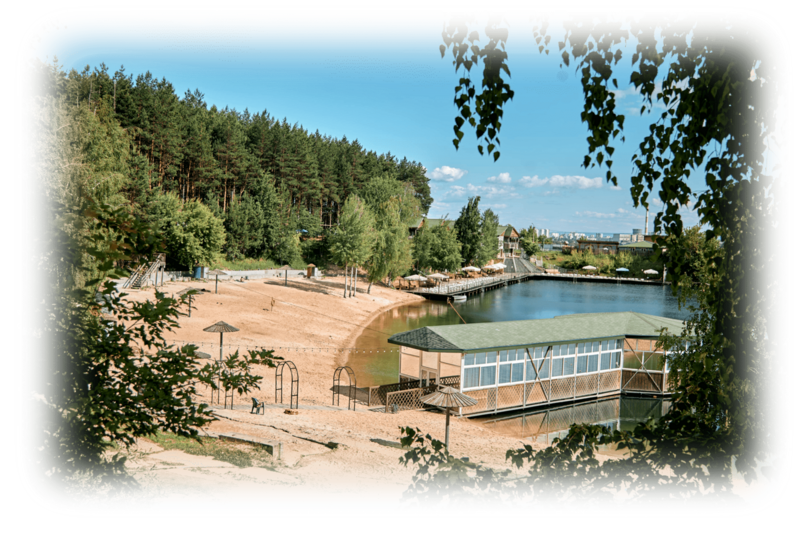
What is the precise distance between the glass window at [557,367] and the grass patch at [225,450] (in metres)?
2.92

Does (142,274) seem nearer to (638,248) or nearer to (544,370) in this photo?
(638,248)

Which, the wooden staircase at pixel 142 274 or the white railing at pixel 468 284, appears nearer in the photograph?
the wooden staircase at pixel 142 274

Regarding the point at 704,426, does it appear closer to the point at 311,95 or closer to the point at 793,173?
the point at 793,173

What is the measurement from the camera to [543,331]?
553 centimetres

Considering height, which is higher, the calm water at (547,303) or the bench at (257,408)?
the calm water at (547,303)

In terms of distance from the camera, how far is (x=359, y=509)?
3451 mm

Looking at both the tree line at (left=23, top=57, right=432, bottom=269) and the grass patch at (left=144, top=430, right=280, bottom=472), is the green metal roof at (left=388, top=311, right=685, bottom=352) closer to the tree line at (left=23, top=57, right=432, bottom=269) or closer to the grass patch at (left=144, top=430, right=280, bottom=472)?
the tree line at (left=23, top=57, right=432, bottom=269)

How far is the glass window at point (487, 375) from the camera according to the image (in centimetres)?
633

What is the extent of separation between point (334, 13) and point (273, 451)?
3396 millimetres

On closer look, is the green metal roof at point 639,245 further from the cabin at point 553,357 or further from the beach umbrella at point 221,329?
the beach umbrella at point 221,329

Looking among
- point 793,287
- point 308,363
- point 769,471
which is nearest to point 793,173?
point 793,287

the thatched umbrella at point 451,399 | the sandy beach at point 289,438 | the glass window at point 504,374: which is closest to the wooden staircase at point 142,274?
the sandy beach at point 289,438

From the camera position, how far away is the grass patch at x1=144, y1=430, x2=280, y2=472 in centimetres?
374

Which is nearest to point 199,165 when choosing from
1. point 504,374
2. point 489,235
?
point 489,235
